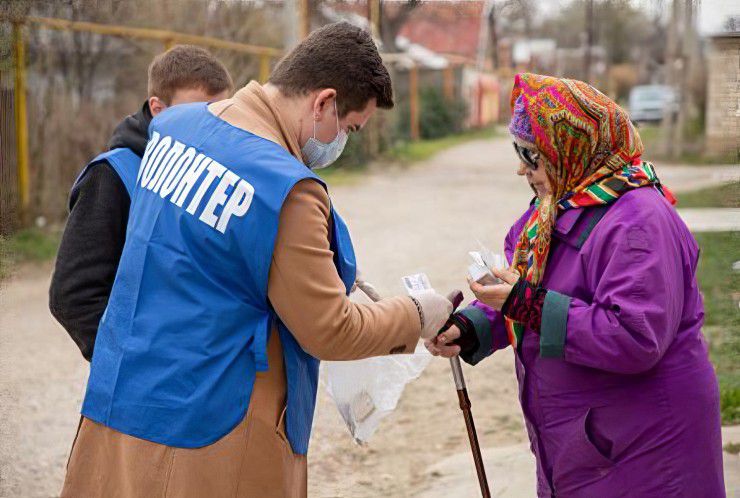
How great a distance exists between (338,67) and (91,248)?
3.19 feet

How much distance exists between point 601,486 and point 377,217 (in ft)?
32.6

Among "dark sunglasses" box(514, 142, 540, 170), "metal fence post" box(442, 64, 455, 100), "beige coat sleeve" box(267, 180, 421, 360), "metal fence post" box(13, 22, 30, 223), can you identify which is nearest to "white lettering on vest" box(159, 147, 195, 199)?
"beige coat sleeve" box(267, 180, 421, 360)

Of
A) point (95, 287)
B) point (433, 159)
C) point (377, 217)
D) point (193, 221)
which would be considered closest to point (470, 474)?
point (95, 287)

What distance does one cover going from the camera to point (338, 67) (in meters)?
2.23

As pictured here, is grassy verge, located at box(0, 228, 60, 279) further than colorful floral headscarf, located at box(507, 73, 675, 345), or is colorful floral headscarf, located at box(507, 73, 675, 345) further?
grassy verge, located at box(0, 228, 60, 279)

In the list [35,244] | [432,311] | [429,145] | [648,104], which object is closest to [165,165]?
[432,311]

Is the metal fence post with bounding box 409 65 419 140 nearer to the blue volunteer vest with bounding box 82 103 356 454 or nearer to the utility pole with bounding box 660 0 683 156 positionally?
the utility pole with bounding box 660 0 683 156

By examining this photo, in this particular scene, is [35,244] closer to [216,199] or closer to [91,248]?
[91,248]

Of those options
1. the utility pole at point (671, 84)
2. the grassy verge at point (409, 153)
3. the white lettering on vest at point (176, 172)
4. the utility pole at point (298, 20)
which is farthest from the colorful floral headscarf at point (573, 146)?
the utility pole at point (671, 84)

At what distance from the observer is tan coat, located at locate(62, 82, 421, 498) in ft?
6.84

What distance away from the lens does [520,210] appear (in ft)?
42.3

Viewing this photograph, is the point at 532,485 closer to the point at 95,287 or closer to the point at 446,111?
the point at 95,287

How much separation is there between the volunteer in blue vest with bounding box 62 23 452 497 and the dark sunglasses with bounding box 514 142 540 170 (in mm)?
497

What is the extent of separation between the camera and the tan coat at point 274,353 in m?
2.08
